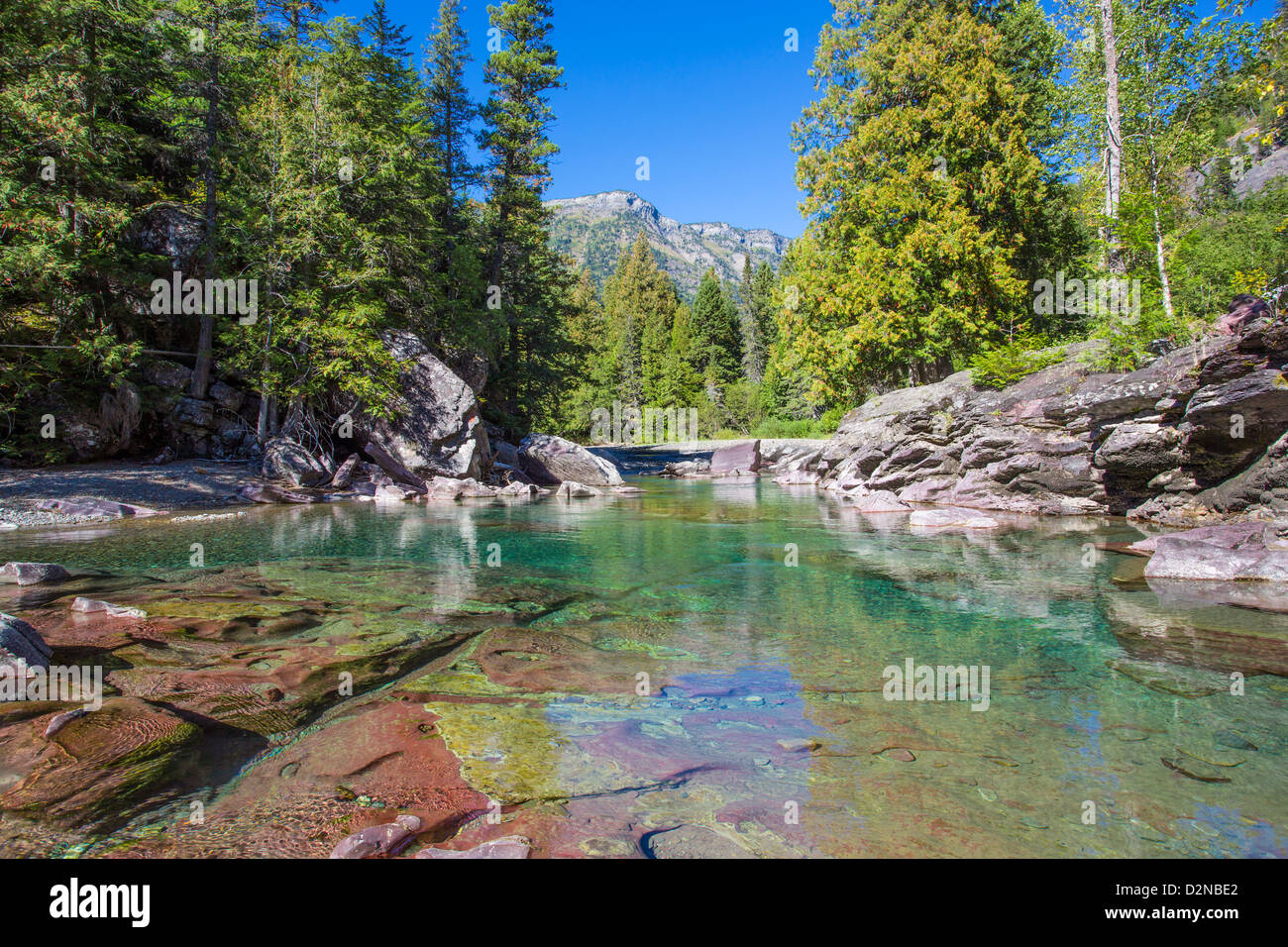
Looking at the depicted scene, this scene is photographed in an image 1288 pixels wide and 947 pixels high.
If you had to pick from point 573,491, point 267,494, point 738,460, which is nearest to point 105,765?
point 267,494

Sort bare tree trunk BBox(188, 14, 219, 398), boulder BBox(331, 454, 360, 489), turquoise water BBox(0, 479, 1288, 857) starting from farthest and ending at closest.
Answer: boulder BBox(331, 454, 360, 489) < bare tree trunk BBox(188, 14, 219, 398) < turquoise water BBox(0, 479, 1288, 857)

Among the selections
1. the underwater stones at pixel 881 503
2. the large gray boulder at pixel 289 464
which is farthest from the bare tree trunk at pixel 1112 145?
the large gray boulder at pixel 289 464

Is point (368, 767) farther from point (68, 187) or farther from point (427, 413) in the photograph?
point (68, 187)

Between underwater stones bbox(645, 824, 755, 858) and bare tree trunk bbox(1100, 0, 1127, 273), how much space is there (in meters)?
20.3

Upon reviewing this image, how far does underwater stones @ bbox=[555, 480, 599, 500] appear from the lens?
23.2 m

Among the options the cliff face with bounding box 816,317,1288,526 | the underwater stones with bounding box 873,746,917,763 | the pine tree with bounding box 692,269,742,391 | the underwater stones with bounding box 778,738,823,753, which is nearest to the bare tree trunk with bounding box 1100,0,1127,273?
the cliff face with bounding box 816,317,1288,526

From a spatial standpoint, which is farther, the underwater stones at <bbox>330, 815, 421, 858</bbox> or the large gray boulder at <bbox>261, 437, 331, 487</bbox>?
the large gray boulder at <bbox>261, 437, 331, 487</bbox>

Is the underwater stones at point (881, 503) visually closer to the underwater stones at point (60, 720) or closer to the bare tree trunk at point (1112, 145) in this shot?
the bare tree trunk at point (1112, 145)

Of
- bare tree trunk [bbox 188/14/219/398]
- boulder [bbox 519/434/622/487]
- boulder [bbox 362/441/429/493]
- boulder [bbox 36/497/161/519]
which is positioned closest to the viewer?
boulder [bbox 36/497/161/519]

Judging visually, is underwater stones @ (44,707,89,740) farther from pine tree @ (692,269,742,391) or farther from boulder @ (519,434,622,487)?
pine tree @ (692,269,742,391)

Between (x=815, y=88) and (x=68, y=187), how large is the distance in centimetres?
2888

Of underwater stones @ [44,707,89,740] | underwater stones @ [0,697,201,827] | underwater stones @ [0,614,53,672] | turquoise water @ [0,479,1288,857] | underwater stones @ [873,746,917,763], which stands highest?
underwater stones @ [0,614,53,672]

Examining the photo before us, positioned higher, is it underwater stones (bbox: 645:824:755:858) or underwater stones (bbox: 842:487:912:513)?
underwater stones (bbox: 842:487:912:513)

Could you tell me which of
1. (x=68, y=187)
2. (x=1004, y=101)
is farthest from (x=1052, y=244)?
(x=68, y=187)
